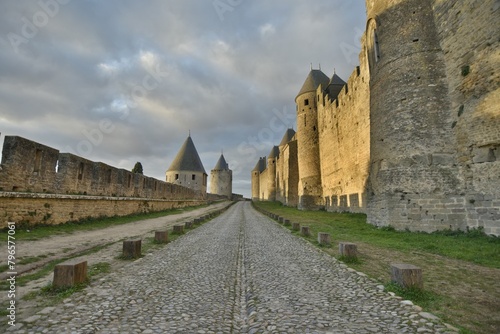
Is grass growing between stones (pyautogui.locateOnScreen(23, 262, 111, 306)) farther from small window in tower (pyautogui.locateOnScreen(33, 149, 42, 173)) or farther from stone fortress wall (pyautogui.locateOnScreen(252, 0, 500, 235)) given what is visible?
stone fortress wall (pyautogui.locateOnScreen(252, 0, 500, 235))

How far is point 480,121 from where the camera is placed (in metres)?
8.76

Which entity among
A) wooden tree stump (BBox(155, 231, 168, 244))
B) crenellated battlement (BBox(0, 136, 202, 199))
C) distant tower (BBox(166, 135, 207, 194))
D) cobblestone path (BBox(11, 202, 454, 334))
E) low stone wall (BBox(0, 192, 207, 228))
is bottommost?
cobblestone path (BBox(11, 202, 454, 334))

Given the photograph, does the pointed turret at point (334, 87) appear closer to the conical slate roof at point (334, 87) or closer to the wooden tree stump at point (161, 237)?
the conical slate roof at point (334, 87)

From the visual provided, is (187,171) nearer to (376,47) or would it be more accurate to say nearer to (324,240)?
(376,47)

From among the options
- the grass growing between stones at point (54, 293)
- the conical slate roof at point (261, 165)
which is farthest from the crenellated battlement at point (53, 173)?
the conical slate roof at point (261, 165)

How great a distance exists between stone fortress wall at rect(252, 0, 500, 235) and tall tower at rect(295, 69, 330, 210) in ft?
58.3

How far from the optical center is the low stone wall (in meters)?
8.23

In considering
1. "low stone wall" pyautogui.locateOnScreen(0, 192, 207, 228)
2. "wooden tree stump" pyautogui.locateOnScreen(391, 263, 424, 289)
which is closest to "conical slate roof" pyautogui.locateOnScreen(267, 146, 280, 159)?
"low stone wall" pyautogui.locateOnScreen(0, 192, 207, 228)

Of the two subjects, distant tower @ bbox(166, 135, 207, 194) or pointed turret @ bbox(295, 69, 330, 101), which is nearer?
pointed turret @ bbox(295, 69, 330, 101)

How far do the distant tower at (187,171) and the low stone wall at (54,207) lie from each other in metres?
29.3

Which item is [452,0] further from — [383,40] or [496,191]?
[496,191]

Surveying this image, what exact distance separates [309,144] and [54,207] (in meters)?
26.0

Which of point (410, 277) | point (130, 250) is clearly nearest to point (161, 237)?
point (130, 250)

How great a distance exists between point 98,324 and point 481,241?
31.6 ft
